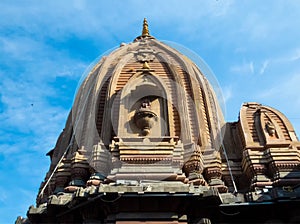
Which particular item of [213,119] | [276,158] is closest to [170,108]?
[213,119]

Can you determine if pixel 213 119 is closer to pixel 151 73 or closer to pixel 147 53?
pixel 151 73

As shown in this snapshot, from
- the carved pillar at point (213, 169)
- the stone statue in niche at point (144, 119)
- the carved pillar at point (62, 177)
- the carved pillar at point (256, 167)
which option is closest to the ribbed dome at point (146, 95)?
the stone statue in niche at point (144, 119)

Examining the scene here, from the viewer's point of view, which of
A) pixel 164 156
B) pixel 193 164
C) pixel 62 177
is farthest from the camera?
pixel 62 177

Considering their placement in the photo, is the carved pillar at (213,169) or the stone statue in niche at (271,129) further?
the stone statue in niche at (271,129)

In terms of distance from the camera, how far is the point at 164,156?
1419 centimetres

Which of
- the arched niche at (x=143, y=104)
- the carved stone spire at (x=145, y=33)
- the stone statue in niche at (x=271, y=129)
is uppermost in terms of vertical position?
the carved stone spire at (x=145, y=33)

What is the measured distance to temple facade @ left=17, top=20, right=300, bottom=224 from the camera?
12.1 metres

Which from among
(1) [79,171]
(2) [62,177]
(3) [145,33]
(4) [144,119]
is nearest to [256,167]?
(4) [144,119]

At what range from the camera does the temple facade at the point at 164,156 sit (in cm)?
1212

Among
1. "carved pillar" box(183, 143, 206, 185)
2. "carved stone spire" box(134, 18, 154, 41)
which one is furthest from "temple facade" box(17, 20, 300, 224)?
"carved stone spire" box(134, 18, 154, 41)

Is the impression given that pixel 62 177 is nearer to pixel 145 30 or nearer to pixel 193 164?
pixel 193 164

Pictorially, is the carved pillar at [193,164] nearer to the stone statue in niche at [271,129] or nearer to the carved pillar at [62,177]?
the stone statue in niche at [271,129]

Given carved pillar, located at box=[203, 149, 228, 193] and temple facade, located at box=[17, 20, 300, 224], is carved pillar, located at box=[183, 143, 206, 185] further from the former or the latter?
carved pillar, located at box=[203, 149, 228, 193]

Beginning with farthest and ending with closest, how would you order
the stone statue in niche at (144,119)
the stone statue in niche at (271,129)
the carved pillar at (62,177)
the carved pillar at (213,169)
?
the stone statue in niche at (271,129)
the stone statue in niche at (144,119)
the carved pillar at (62,177)
the carved pillar at (213,169)
